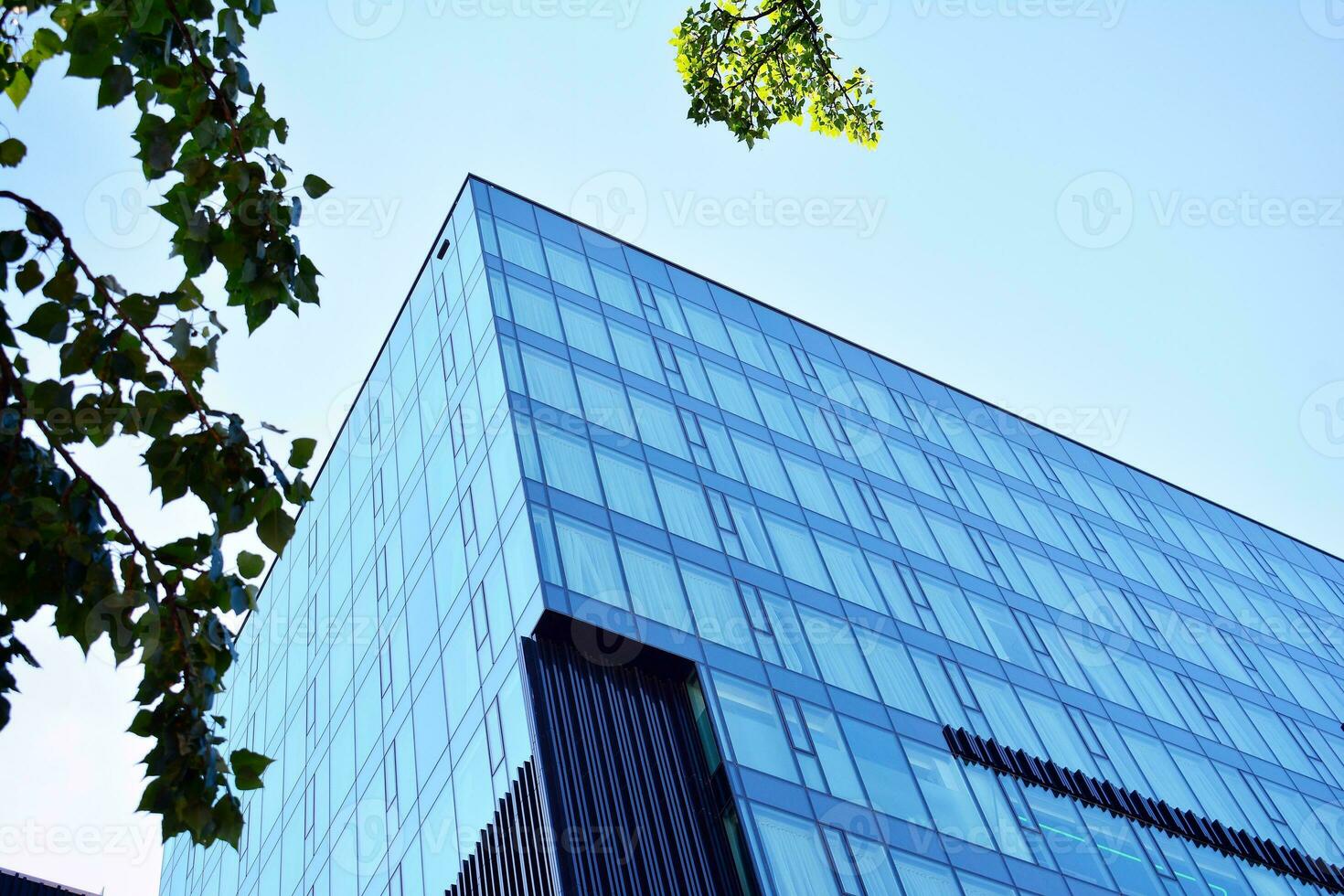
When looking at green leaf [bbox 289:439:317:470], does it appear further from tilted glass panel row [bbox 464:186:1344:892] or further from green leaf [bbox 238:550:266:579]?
tilted glass panel row [bbox 464:186:1344:892]

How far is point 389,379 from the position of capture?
107ft

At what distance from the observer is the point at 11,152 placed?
19.3 ft

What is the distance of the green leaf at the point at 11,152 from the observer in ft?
19.1

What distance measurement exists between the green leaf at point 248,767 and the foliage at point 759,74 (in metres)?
10.2

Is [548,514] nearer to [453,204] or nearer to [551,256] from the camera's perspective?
[551,256]

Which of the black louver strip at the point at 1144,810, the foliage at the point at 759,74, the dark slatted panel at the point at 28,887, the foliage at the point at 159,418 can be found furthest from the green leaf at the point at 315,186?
the black louver strip at the point at 1144,810

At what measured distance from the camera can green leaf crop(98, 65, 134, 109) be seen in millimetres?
5980

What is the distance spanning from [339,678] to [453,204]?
38.4ft

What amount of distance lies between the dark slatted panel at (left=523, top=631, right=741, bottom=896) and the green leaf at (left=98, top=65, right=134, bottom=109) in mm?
11387

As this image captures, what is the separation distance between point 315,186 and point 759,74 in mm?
8975

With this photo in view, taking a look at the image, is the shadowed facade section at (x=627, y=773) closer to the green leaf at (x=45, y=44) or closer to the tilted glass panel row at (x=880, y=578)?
the tilted glass panel row at (x=880, y=578)

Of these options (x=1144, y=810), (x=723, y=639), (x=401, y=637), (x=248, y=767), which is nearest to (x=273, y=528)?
(x=248, y=767)

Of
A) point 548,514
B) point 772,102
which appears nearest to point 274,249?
point 772,102

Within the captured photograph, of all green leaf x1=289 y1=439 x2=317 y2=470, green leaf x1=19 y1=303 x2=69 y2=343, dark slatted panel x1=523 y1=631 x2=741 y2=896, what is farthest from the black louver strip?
green leaf x1=19 y1=303 x2=69 y2=343
